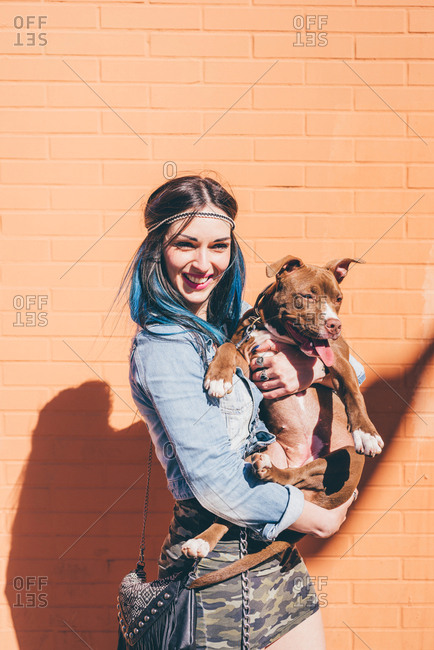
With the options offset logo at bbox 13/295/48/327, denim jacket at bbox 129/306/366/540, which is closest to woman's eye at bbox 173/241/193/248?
denim jacket at bbox 129/306/366/540

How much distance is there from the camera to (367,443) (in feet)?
6.97

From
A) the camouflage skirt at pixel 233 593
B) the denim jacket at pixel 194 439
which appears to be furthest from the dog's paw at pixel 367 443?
the camouflage skirt at pixel 233 593

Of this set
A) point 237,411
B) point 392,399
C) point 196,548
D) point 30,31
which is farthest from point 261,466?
point 30,31

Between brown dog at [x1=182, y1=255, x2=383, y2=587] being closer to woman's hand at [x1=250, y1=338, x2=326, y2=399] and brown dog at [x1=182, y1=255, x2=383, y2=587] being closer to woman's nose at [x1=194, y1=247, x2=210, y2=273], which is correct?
woman's hand at [x1=250, y1=338, x2=326, y2=399]

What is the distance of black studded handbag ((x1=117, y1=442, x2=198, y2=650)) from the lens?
1.88 m

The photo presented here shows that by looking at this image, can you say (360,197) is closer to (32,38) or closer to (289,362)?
(289,362)

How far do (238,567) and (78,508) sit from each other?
4.98 feet

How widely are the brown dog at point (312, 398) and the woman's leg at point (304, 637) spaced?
0.98 feet

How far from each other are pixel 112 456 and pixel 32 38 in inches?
86.9

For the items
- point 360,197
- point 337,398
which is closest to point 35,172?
point 360,197

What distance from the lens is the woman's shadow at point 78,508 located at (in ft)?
10.3

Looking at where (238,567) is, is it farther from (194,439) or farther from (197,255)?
(197,255)

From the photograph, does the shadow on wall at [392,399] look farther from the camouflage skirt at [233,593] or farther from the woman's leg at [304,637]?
the camouflage skirt at [233,593]

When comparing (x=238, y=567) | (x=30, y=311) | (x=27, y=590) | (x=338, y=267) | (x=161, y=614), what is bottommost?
(x=27, y=590)
